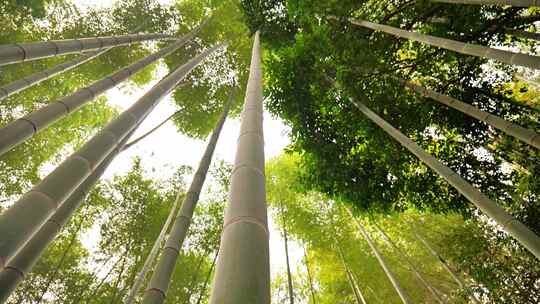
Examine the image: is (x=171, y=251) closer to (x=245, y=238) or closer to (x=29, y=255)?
(x=29, y=255)

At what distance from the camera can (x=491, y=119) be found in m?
4.15

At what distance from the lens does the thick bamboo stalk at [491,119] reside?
363cm

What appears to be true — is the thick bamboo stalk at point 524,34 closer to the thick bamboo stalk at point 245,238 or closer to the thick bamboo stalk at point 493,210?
the thick bamboo stalk at point 493,210

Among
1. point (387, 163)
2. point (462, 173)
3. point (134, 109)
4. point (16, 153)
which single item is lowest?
point (134, 109)

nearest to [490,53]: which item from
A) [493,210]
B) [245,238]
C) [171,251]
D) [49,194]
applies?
[493,210]

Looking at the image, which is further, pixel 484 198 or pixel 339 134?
pixel 339 134

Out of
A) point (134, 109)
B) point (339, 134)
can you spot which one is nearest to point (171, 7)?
point (339, 134)

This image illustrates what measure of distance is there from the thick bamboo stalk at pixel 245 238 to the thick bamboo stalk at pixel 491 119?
353 cm

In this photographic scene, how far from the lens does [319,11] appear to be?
17.2ft

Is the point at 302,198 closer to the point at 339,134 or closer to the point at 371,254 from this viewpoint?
the point at 371,254

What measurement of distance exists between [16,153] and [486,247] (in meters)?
11.6

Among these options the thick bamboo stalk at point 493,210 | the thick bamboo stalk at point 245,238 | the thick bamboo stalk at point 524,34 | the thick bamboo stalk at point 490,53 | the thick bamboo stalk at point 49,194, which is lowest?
the thick bamboo stalk at point 245,238

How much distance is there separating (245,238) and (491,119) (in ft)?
14.2

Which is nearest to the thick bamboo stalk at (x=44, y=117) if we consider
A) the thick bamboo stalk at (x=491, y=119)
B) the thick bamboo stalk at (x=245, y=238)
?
the thick bamboo stalk at (x=245, y=238)
